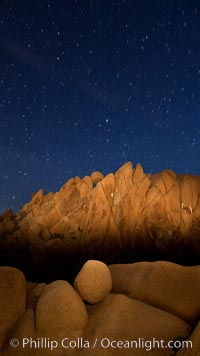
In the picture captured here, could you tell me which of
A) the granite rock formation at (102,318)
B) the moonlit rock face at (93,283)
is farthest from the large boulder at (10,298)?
the moonlit rock face at (93,283)

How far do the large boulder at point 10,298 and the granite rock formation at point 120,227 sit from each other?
28711 millimetres

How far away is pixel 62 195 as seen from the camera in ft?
165

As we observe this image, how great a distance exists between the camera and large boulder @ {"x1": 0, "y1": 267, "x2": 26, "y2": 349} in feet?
21.4

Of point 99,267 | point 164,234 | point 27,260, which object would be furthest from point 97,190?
point 99,267

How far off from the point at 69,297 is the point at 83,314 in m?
0.57

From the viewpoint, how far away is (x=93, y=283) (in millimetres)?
7312

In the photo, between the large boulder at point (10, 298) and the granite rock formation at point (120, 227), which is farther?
the granite rock formation at point (120, 227)

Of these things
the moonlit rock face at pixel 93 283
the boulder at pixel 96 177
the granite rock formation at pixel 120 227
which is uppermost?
the boulder at pixel 96 177

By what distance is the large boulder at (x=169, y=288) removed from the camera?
716 cm

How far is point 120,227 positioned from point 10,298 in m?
33.3

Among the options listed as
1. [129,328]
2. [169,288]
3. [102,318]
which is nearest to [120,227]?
[169,288]

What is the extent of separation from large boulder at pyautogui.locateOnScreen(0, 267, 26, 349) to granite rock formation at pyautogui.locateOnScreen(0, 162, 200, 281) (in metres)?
28.7

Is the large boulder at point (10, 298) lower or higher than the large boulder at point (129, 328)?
higher

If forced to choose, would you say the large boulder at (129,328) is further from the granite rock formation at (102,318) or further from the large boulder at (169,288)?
the large boulder at (169,288)
